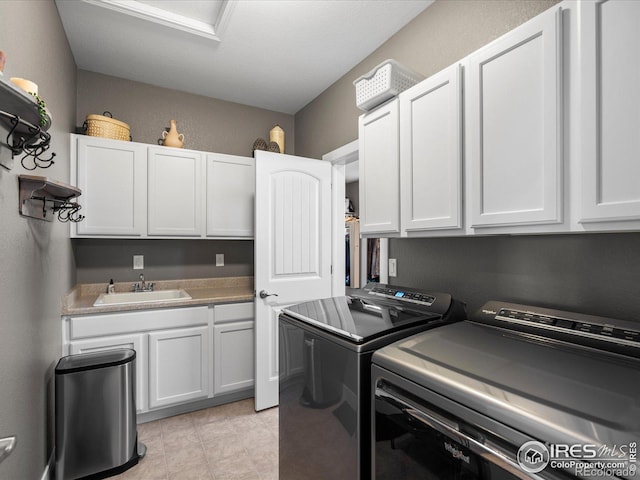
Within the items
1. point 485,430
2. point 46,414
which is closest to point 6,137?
point 46,414

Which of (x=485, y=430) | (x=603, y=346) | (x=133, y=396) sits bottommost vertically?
(x=133, y=396)

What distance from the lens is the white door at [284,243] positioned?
2.64 meters

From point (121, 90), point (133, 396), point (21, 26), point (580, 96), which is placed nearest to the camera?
point (580, 96)

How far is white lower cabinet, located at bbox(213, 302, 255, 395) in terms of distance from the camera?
267 centimetres

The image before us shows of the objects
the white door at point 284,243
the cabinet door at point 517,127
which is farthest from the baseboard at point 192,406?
the cabinet door at point 517,127

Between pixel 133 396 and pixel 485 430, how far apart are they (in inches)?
78.5

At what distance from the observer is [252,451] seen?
2.12 m

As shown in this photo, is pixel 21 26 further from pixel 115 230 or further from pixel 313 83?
pixel 313 83

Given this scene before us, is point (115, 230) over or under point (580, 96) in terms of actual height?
under

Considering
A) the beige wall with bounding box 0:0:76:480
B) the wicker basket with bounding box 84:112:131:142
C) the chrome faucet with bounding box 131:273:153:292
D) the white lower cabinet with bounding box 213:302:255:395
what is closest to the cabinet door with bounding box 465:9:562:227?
the beige wall with bounding box 0:0:76:480

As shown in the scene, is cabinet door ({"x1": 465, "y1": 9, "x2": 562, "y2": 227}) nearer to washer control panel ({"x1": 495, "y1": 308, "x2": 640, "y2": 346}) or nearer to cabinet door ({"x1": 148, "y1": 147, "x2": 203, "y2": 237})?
washer control panel ({"x1": 495, "y1": 308, "x2": 640, "y2": 346})

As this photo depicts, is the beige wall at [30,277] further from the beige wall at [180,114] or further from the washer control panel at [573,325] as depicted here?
the washer control panel at [573,325]

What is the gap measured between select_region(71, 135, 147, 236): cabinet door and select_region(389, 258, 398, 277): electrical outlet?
1974 mm

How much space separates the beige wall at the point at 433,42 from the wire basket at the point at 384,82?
0.30 m
